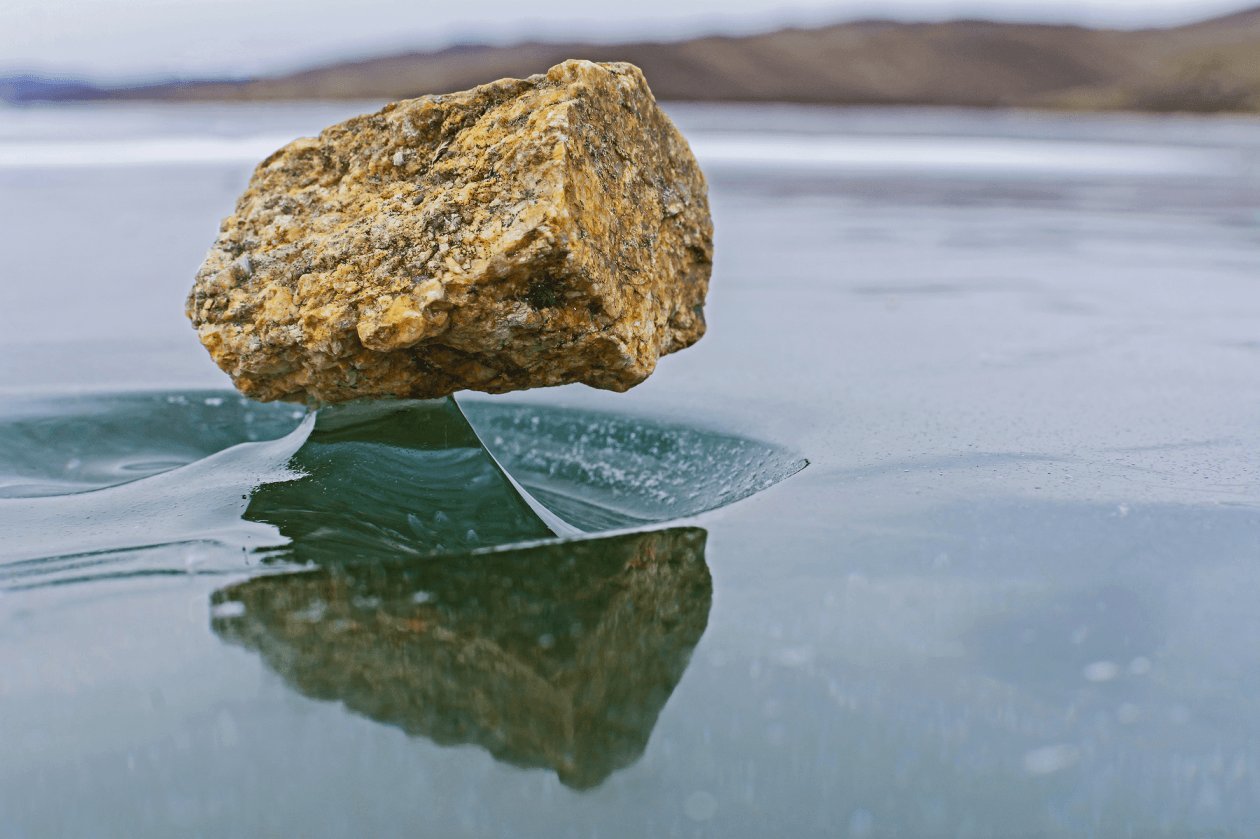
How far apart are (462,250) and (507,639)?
80cm

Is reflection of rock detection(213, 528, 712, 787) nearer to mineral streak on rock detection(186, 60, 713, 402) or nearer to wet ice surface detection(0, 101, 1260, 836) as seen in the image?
wet ice surface detection(0, 101, 1260, 836)

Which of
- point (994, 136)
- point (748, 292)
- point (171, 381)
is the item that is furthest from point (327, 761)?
point (994, 136)

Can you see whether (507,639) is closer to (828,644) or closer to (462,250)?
(828,644)

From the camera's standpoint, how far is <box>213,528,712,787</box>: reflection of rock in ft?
5.32

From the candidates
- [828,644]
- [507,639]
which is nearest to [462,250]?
[507,639]

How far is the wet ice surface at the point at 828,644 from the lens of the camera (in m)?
1.47

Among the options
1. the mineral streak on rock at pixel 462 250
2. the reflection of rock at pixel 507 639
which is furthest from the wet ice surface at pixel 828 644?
the mineral streak on rock at pixel 462 250

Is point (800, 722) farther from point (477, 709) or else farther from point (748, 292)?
point (748, 292)

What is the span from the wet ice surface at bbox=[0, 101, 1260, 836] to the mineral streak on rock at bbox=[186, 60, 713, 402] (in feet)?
1.36

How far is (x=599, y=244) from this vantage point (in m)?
2.29

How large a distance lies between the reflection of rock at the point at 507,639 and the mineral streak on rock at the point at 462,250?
48cm

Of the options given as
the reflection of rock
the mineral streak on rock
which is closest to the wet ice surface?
the reflection of rock

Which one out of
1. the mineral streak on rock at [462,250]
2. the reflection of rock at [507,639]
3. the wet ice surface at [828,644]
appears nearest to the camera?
the wet ice surface at [828,644]

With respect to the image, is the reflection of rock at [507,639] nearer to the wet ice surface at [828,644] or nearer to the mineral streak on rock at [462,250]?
the wet ice surface at [828,644]
